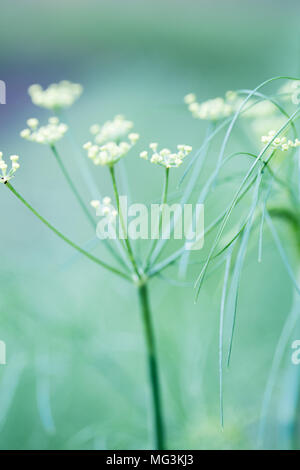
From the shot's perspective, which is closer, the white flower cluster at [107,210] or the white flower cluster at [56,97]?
the white flower cluster at [107,210]

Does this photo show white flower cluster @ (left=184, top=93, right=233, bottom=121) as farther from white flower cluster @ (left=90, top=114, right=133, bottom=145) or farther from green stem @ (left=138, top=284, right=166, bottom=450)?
green stem @ (left=138, top=284, right=166, bottom=450)

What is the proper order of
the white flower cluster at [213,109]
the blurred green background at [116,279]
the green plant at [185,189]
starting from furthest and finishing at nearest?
1. the blurred green background at [116,279]
2. the white flower cluster at [213,109]
3. the green plant at [185,189]

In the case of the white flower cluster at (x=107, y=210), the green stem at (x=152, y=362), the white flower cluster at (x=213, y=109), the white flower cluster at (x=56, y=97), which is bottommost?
the green stem at (x=152, y=362)

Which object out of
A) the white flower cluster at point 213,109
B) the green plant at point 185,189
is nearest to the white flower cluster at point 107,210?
the green plant at point 185,189

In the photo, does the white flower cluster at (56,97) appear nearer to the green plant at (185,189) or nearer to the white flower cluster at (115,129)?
the green plant at (185,189)

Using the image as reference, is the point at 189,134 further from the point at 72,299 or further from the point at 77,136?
the point at 72,299

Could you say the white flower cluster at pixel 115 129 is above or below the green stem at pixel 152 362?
above
